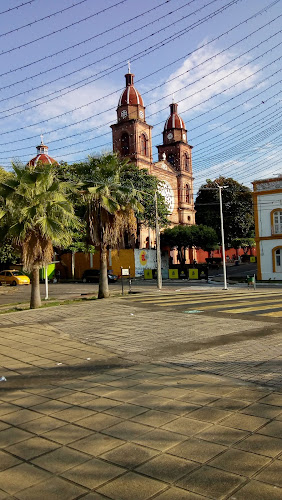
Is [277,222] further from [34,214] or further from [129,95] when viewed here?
[129,95]

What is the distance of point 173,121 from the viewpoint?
238 feet

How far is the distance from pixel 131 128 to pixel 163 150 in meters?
12.7

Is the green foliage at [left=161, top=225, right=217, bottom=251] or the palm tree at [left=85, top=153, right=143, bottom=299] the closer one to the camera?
the palm tree at [left=85, top=153, right=143, bottom=299]

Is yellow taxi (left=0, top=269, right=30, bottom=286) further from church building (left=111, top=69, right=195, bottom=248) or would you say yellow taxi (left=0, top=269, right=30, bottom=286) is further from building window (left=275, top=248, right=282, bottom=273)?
building window (left=275, top=248, right=282, bottom=273)

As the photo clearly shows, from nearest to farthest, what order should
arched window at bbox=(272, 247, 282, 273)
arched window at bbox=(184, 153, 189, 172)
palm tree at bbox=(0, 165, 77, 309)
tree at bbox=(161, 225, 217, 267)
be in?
palm tree at bbox=(0, 165, 77, 309) < arched window at bbox=(272, 247, 282, 273) < tree at bbox=(161, 225, 217, 267) < arched window at bbox=(184, 153, 189, 172)

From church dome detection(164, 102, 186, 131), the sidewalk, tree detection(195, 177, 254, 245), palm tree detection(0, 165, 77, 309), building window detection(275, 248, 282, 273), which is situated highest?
church dome detection(164, 102, 186, 131)

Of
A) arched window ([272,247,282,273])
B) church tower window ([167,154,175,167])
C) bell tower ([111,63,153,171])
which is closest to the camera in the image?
arched window ([272,247,282,273])

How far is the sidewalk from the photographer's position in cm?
369

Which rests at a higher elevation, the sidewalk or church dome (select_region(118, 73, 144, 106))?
church dome (select_region(118, 73, 144, 106))

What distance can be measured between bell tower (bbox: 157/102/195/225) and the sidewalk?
63.1 meters

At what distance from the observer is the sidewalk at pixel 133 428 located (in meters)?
3.69

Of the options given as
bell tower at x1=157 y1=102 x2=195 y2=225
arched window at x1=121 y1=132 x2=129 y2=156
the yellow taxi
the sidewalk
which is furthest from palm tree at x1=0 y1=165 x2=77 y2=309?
bell tower at x1=157 y1=102 x2=195 y2=225

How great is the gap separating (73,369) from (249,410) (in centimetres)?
367

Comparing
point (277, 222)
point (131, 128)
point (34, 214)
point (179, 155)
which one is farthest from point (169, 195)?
point (34, 214)
